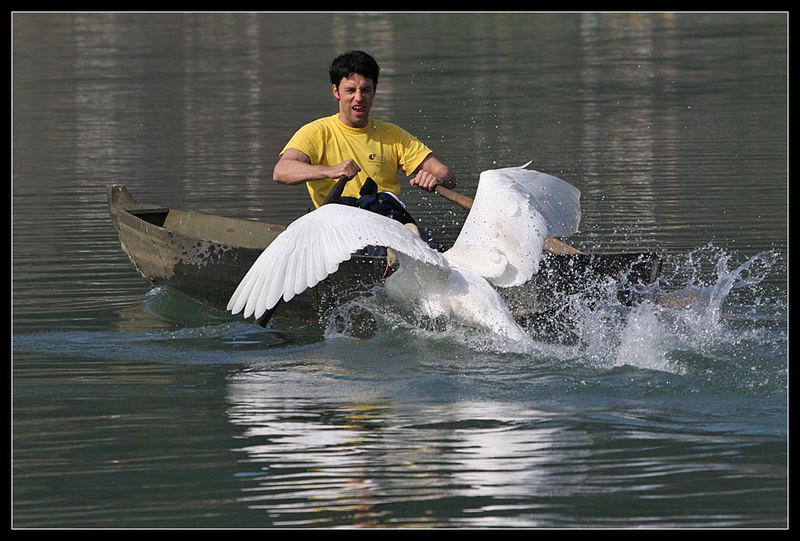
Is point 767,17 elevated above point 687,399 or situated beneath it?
elevated above

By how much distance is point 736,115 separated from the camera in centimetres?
1795

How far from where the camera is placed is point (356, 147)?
893 cm

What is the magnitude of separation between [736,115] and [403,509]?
1369 cm

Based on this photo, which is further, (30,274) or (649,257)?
(30,274)

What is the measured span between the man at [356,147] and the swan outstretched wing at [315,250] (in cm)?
137

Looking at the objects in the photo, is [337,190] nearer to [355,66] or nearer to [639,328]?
[355,66]

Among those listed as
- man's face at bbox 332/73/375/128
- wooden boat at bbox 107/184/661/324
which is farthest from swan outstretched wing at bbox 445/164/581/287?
man's face at bbox 332/73/375/128

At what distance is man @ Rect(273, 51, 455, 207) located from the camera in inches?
344

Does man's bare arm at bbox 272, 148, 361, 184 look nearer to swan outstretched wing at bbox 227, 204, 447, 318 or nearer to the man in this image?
the man

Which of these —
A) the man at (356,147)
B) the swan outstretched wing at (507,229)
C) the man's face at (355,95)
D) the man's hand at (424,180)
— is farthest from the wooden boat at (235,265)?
the man's face at (355,95)

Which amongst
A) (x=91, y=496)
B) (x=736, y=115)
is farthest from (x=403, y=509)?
(x=736, y=115)

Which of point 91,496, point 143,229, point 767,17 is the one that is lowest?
point 91,496

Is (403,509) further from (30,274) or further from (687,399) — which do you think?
(30,274)

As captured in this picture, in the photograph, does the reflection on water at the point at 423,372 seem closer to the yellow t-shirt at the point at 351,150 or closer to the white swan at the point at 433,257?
the white swan at the point at 433,257
